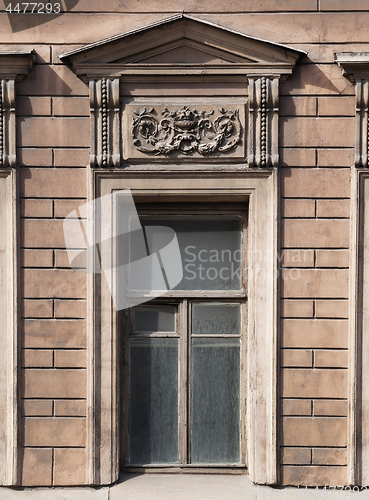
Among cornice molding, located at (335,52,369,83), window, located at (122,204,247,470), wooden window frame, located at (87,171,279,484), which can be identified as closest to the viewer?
cornice molding, located at (335,52,369,83)

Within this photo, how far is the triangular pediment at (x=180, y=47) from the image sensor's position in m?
4.09

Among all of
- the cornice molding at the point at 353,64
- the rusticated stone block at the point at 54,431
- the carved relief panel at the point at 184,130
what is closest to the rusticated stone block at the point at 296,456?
the rusticated stone block at the point at 54,431

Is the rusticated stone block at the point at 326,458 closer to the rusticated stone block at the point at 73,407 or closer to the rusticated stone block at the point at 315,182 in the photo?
the rusticated stone block at the point at 73,407

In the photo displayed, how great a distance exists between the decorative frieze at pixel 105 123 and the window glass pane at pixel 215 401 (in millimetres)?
1903

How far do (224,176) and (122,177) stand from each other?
0.93 m

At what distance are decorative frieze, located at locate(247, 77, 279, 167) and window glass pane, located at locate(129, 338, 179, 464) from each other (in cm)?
190

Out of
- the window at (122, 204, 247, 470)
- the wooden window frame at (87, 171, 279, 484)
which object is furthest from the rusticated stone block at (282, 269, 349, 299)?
the window at (122, 204, 247, 470)

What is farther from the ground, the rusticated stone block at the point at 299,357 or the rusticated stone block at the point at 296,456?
the rusticated stone block at the point at 299,357

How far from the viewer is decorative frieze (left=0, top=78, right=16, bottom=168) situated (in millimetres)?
4148

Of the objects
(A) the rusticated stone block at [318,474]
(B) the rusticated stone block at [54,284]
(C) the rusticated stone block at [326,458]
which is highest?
(B) the rusticated stone block at [54,284]

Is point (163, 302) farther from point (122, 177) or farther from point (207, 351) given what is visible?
point (122, 177)

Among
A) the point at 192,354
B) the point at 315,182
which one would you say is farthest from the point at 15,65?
the point at 192,354

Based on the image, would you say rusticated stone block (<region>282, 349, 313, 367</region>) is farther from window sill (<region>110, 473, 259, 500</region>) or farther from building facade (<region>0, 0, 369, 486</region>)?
window sill (<region>110, 473, 259, 500</region>)

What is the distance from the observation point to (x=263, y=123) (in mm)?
4168
